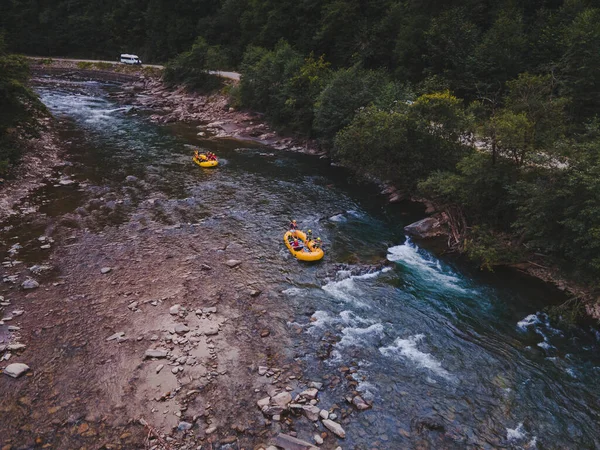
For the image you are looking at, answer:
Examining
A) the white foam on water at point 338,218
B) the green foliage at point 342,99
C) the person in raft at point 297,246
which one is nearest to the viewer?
the person in raft at point 297,246

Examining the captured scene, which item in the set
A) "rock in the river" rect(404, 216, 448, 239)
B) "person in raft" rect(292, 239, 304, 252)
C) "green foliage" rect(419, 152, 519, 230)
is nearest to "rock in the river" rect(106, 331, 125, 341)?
"person in raft" rect(292, 239, 304, 252)

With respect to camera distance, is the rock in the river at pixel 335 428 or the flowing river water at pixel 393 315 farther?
the flowing river water at pixel 393 315

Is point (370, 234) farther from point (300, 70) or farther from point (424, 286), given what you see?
point (300, 70)

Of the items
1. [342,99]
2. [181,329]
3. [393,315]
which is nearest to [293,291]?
[393,315]

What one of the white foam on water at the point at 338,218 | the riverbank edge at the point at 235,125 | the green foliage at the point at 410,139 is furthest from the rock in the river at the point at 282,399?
the green foliage at the point at 410,139

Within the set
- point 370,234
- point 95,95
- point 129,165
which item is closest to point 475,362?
point 370,234

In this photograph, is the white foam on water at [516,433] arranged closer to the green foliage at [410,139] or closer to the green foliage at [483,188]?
the green foliage at [483,188]

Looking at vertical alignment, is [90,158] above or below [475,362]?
below
